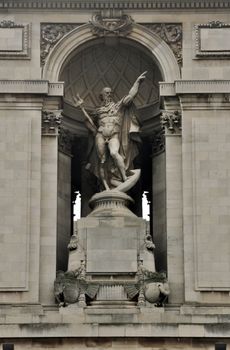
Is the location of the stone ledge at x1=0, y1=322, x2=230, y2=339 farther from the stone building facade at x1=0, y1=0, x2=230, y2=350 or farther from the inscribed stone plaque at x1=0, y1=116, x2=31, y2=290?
the inscribed stone plaque at x1=0, y1=116, x2=31, y2=290

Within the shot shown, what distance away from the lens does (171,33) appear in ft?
132

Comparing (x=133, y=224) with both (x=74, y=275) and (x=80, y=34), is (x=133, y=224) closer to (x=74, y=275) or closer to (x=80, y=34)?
(x=74, y=275)

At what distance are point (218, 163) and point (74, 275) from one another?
15.8 feet

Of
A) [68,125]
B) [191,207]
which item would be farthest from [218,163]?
[68,125]

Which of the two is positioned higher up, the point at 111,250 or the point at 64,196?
the point at 64,196

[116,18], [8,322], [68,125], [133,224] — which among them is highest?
[116,18]

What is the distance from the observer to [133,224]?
38.9m

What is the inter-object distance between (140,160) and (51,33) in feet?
14.6

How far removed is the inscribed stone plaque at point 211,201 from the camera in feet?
125

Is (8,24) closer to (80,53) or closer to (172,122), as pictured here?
(80,53)

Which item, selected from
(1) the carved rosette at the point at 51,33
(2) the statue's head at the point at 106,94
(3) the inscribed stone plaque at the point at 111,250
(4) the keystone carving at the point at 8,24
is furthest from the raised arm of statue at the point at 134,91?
(3) the inscribed stone plaque at the point at 111,250

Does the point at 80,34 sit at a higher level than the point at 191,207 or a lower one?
higher

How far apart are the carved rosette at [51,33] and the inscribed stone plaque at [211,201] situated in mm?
4360

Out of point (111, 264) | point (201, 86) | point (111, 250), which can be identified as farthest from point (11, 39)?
point (111, 264)
